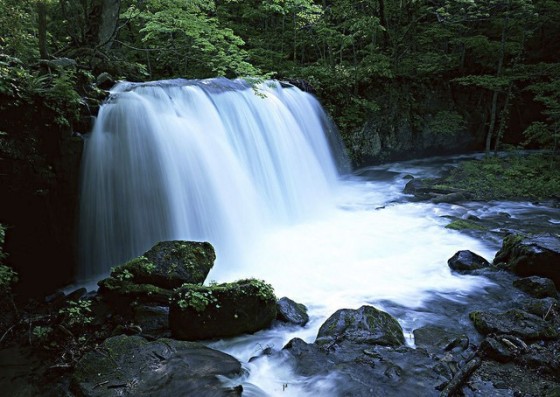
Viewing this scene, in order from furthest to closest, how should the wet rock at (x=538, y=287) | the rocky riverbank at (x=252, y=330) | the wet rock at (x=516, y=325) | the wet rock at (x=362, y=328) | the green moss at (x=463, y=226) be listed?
the green moss at (x=463, y=226) → the wet rock at (x=538, y=287) → the wet rock at (x=362, y=328) → the wet rock at (x=516, y=325) → the rocky riverbank at (x=252, y=330)

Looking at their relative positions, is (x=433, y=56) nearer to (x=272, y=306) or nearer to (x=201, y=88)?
(x=201, y=88)

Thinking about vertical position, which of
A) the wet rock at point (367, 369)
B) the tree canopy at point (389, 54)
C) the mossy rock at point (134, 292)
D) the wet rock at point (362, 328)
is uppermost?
the tree canopy at point (389, 54)

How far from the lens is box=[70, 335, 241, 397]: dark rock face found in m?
3.65

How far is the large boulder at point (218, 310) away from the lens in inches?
186

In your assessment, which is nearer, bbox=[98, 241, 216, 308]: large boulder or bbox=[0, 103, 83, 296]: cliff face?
bbox=[98, 241, 216, 308]: large boulder

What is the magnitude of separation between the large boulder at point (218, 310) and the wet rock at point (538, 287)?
12.8ft

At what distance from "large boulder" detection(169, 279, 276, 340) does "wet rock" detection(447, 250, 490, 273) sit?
3613 mm

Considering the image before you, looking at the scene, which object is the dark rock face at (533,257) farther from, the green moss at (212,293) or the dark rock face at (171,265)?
the dark rock face at (171,265)

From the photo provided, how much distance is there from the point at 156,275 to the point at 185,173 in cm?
286

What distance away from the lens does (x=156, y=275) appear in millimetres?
5461

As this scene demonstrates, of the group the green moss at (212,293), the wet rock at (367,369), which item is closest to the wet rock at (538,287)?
the wet rock at (367,369)

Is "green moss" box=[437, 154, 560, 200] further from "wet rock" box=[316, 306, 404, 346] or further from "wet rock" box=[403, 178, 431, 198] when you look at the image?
"wet rock" box=[316, 306, 404, 346]

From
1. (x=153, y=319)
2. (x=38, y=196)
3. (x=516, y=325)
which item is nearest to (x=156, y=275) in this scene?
(x=153, y=319)

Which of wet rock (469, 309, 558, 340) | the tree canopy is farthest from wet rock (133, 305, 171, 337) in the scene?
the tree canopy
